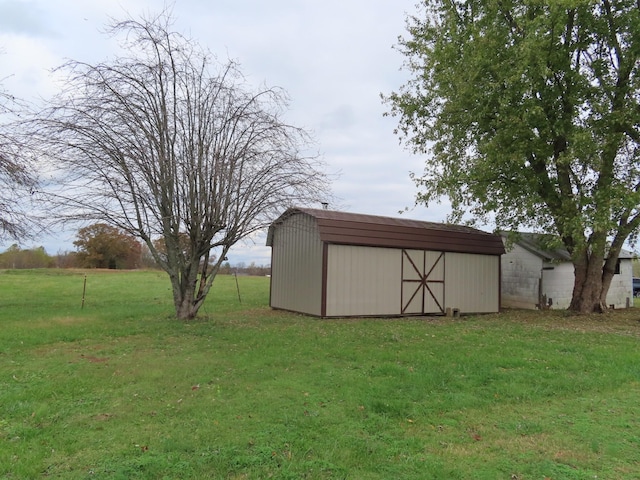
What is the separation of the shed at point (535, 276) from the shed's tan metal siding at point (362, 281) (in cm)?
608

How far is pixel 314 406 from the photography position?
4.84 meters

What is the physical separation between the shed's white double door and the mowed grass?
5338 millimetres

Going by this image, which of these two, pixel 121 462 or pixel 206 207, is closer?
pixel 121 462

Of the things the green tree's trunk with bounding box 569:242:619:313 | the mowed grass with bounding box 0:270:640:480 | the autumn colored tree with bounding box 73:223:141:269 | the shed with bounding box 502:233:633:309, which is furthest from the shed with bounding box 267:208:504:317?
the autumn colored tree with bounding box 73:223:141:269

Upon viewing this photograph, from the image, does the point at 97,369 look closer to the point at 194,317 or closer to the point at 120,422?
the point at 120,422

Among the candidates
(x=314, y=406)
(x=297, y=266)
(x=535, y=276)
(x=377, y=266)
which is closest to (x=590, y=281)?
(x=535, y=276)

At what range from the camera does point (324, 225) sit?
1345cm

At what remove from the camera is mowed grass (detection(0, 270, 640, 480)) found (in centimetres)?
350

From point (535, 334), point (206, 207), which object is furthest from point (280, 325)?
point (535, 334)

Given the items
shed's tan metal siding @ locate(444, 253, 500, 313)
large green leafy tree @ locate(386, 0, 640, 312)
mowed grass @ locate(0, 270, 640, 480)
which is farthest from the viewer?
shed's tan metal siding @ locate(444, 253, 500, 313)

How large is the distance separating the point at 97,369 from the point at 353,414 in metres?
4.06

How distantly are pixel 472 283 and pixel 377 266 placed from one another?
14.1 ft

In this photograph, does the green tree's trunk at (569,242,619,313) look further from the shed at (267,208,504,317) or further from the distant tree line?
the distant tree line

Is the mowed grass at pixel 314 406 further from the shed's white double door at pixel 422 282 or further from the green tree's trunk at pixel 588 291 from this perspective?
the green tree's trunk at pixel 588 291
